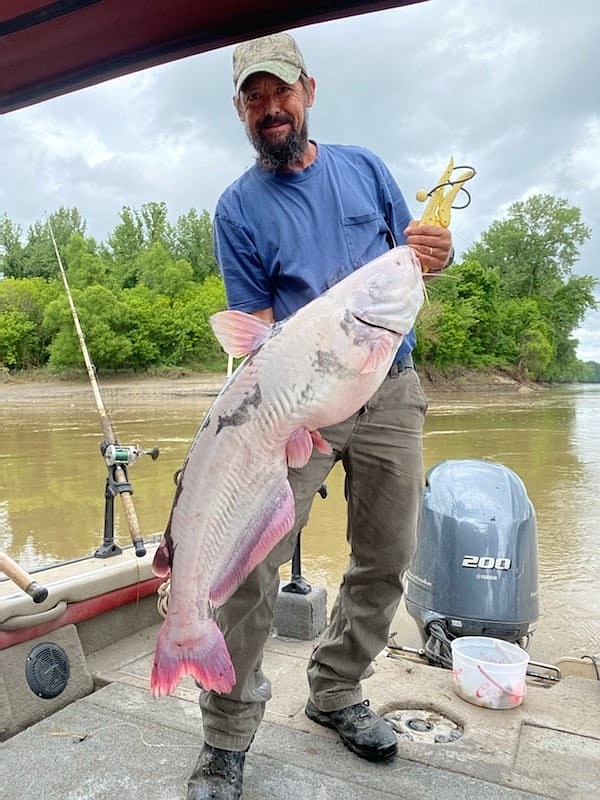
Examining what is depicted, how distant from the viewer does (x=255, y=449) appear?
137cm

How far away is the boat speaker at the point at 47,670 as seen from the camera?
247 cm

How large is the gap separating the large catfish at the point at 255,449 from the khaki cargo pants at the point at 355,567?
46 centimetres

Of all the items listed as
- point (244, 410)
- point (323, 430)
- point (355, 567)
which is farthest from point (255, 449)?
point (355, 567)

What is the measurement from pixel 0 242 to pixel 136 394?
27.0 m

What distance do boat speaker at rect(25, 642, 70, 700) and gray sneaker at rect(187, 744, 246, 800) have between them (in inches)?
35.1

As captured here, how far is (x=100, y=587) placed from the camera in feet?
9.30

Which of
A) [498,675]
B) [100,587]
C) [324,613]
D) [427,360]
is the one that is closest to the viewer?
[498,675]

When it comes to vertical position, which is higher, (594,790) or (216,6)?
(216,6)

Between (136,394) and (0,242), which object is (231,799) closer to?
(136,394)

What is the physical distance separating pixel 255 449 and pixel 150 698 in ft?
5.26

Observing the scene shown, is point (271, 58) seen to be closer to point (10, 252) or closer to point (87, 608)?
point (87, 608)

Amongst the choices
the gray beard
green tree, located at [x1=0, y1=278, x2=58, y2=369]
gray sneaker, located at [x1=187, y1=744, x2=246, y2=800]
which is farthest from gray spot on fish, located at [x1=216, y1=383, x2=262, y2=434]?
green tree, located at [x1=0, y1=278, x2=58, y2=369]

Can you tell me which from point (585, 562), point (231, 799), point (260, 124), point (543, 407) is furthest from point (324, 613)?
point (543, 407)

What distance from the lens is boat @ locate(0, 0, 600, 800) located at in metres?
1.39
